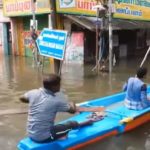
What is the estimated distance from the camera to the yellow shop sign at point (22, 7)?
18327 mm

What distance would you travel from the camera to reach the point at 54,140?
5.65 metres

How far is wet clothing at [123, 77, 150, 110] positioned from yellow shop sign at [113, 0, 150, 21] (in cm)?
1150

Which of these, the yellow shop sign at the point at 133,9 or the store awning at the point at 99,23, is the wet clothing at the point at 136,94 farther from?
the yellow shop sign at the point at 133,9

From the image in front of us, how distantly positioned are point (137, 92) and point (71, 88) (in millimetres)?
4480

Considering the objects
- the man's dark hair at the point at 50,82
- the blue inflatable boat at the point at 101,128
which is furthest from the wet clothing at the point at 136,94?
the man's dark hair at the point at 50,82

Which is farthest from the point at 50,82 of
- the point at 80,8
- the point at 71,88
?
the point at 80,8

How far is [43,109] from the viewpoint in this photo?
5418 millimetres

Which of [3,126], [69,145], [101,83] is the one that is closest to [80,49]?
[101,83]

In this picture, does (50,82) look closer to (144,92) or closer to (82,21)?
A: (144,92)

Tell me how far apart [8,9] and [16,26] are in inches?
49.8

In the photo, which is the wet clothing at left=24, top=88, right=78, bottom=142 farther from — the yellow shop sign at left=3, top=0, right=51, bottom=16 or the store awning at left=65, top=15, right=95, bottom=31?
the yellow shop sign at left=3, top=0, right=51, bottom=16

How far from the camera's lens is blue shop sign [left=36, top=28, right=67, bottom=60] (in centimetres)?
882

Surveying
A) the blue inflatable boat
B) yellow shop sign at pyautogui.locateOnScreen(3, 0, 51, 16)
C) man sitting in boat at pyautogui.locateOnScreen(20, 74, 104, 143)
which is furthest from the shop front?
man sitting in boat at pyautogui.locateOnScreen(20, 74, 104, 143)

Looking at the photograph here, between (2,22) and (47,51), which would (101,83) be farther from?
(2,22)
